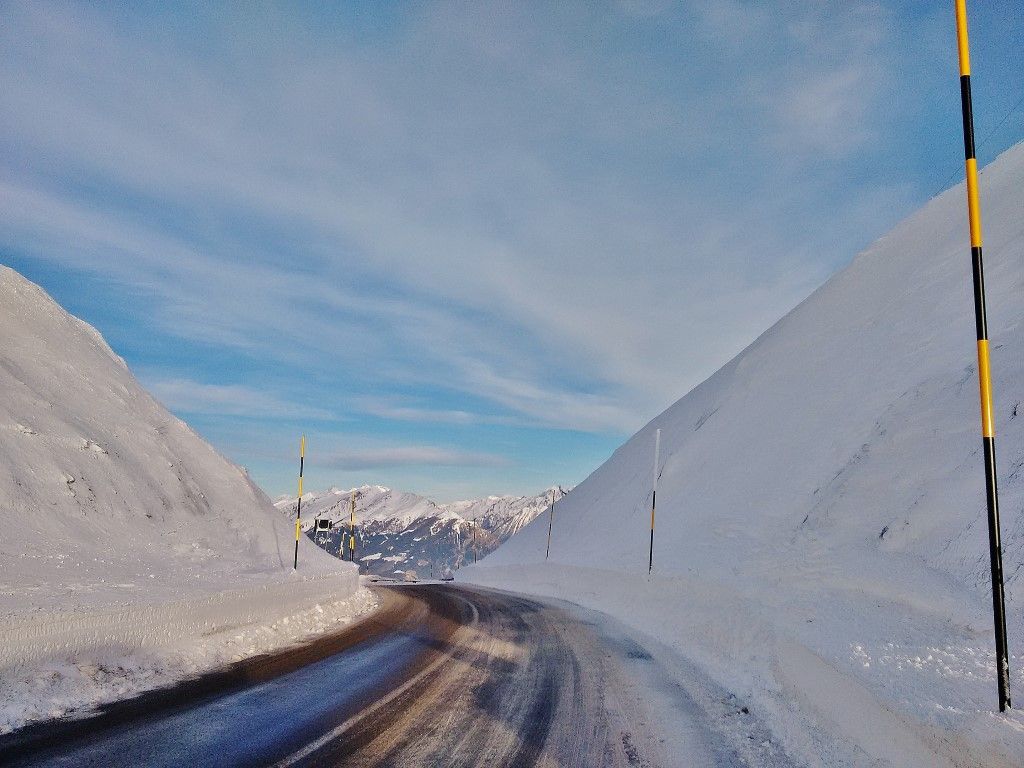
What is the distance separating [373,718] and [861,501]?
1452 cm

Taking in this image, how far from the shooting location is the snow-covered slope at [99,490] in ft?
32.1

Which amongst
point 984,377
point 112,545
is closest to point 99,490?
point 112,545

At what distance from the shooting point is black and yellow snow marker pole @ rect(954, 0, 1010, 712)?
16.7 ft

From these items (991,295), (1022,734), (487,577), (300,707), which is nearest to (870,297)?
(991,295)

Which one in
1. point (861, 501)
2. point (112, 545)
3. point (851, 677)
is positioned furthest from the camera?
point (861, 501)

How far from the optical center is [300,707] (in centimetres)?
578

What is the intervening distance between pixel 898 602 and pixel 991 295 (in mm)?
16618

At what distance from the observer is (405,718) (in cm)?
557

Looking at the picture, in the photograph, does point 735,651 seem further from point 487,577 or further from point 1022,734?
point 487,577

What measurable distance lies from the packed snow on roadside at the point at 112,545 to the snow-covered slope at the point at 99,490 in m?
0.04

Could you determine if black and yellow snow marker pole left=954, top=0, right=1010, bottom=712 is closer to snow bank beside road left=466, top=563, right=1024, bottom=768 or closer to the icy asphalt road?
snow bank beside road left=466, top=563, right=1024, bottom=768

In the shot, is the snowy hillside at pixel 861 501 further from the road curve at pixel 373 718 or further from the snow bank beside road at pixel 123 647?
the snow bank beside road at pixel 123 647

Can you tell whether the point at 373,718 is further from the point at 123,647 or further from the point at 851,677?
the point at 851,677

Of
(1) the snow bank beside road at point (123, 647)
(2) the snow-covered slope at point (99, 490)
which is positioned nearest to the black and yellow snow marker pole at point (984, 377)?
(1) the snow bank beside road at point (123, 647)
